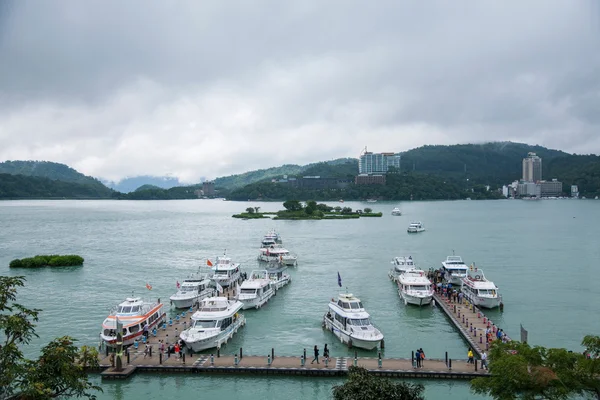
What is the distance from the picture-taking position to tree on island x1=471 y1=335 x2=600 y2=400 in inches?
733

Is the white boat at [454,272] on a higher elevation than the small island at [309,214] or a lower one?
lower

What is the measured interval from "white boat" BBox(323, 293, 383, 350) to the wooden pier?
6.51 m

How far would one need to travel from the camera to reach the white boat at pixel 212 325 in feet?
114

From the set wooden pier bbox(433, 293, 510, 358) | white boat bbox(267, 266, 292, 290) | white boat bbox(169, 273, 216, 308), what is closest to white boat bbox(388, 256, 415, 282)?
wooden pier bbox(433, 293, 510, 358)

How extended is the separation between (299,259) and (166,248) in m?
29.3

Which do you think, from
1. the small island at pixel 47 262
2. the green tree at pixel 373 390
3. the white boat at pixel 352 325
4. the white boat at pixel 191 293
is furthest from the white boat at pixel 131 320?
the small island at pixel 47 262

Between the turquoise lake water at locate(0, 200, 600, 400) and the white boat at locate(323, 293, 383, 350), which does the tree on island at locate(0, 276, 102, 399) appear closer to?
the turquoise lake water at locate(0, 200, 600, 400)

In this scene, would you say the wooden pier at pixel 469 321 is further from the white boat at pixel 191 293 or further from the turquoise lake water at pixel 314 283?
the white boat at pixel 191 293

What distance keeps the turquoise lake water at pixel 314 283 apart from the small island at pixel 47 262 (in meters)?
1.99

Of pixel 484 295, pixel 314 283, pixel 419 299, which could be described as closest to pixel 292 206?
pixel 314 283

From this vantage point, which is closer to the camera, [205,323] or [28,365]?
[28,365]

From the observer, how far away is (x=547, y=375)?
1852 cm

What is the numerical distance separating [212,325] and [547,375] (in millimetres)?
23946

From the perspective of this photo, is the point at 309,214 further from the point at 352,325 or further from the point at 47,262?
the point at 352,325
